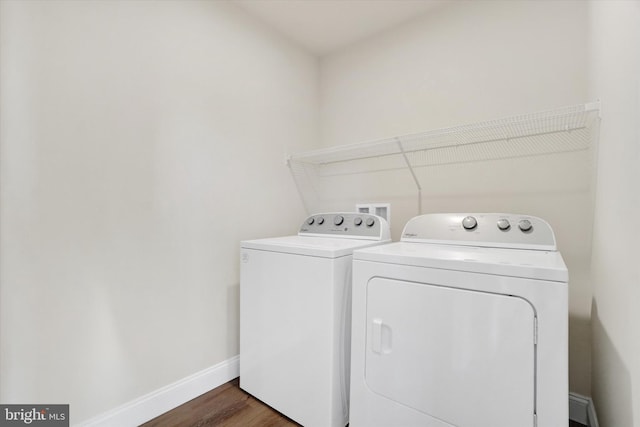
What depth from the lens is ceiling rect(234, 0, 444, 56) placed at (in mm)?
1899

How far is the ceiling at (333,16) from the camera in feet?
6.23

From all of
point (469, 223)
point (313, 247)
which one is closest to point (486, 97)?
point (469, 223)

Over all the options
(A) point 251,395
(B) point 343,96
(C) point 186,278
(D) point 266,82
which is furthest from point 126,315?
(B) point 343,96

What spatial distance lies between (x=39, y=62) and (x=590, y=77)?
2.44 metres

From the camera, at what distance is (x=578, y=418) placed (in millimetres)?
1480

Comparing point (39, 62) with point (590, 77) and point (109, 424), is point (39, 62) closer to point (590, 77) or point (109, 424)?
point (109, 424)

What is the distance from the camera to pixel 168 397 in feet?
5.06

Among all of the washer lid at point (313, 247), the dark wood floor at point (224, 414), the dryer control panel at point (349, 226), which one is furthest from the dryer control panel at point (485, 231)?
the dark wood floor at point (224, 414)

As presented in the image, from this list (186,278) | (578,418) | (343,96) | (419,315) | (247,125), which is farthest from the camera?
(343,96)

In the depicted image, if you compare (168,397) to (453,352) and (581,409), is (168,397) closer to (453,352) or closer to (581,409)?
(453,352)

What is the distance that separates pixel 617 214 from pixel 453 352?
69 cm

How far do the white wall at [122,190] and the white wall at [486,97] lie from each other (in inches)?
33.3

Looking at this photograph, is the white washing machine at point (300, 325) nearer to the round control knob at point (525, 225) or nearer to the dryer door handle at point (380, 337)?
the dryer door handle at point (380, 337)

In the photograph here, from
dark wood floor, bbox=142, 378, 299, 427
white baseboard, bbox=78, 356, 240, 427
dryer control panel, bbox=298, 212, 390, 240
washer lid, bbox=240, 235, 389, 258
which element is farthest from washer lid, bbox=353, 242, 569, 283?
white baseboard, bbox=78, 356, 240, 427
